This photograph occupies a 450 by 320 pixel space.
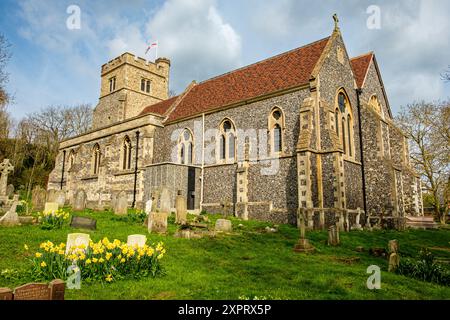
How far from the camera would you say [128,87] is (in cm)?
3130

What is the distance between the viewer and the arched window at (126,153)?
24.2 metres

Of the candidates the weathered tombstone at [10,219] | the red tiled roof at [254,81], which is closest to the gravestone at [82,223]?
the weathered tombstone at [10,219]

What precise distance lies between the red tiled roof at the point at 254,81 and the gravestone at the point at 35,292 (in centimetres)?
1515

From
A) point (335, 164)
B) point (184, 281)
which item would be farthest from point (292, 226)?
point (184, 281)

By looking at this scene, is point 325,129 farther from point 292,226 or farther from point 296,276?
point 296,276

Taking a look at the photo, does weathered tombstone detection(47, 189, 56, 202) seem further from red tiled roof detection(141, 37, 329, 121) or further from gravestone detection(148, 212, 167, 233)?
red tiled roof detection(141, 37, 329, 121)

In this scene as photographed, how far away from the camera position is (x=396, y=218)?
57.0ft

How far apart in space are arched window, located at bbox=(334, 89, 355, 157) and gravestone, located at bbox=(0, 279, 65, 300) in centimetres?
1625

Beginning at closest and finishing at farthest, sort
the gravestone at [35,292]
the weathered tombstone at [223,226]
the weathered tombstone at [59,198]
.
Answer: the gravestone at [35,292] < the weathered tombstone at [223,226] < the weathered tombstone at [59,198]

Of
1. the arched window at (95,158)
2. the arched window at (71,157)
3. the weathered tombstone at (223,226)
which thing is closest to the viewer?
the weathered tombstone at (223,226)

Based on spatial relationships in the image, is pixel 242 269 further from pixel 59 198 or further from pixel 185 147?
pixel 185 147

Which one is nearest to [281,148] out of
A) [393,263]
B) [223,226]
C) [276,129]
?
[276,129]

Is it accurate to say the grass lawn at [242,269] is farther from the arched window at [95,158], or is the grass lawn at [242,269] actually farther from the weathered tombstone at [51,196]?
the arched window at [95,158]
